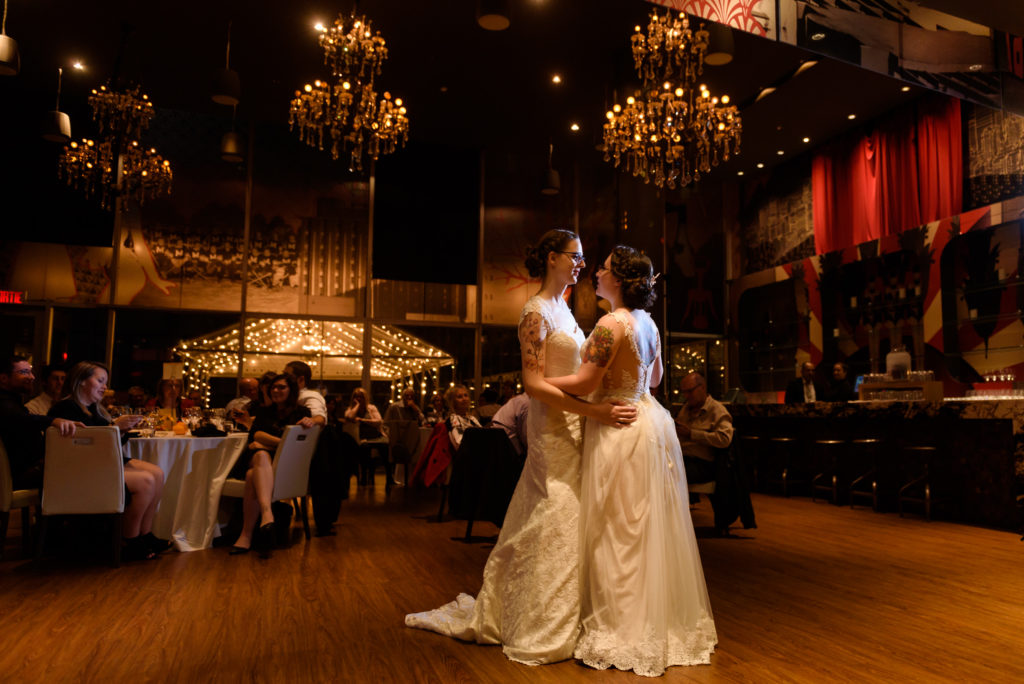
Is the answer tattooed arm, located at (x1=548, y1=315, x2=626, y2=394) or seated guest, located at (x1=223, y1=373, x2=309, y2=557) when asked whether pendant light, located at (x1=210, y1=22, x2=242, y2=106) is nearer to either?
seated guest, located at (x1=223, y1=373, x2=309, y2=557)

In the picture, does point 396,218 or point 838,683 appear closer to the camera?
point 838,683

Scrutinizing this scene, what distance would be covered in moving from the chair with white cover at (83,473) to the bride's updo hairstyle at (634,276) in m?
3.13

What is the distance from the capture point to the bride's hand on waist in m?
2.77

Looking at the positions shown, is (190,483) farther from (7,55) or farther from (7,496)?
(7,55)

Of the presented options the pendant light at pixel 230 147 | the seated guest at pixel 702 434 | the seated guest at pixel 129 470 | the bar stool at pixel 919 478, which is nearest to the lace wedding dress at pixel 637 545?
the seated guest at pixel 702 434

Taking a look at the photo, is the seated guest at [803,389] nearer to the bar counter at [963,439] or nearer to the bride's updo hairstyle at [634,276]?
the bar counter at [963,439]

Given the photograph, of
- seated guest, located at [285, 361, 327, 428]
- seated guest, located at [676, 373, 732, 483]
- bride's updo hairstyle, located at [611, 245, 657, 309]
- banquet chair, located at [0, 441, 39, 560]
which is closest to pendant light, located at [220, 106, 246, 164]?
seated guest, located at [285, 361, 327, 428]

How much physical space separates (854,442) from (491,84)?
674 cm

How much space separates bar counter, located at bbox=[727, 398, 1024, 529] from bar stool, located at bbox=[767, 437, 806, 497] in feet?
2.53

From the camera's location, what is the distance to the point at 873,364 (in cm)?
1030

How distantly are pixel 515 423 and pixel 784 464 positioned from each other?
171 inches

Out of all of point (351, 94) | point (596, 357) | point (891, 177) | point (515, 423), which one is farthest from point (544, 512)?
point (891, 177)

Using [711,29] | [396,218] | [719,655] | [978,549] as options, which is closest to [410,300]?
[396,218]

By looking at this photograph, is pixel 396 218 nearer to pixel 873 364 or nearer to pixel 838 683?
pixel 873 364
